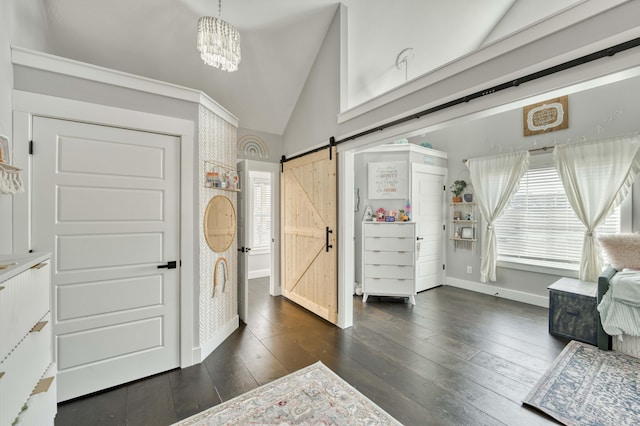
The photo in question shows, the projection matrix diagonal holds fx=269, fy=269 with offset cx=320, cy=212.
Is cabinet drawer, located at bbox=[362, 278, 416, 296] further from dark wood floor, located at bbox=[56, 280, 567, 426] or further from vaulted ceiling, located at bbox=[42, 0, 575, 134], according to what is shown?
vaulted ceiling, located at bbox=[42, 0, 575, 134]

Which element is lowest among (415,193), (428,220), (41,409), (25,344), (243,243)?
(41,409)

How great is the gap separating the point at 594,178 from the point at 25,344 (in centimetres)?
526

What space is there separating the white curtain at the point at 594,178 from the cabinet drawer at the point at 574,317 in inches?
32.3

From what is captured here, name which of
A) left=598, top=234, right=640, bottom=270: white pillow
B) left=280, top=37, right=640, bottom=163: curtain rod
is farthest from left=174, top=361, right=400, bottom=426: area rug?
left=598, top=234, right=640, bottom=270: white pillow

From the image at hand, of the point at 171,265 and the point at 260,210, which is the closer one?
the point at 171,265

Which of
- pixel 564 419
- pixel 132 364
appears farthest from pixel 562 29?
pixel 132 364

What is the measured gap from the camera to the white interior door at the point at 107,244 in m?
1.99

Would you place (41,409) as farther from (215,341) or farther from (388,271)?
(388,271)

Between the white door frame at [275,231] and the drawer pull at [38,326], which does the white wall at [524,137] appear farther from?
the drawer pull at [38,326]

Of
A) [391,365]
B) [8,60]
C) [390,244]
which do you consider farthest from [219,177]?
[390,244]

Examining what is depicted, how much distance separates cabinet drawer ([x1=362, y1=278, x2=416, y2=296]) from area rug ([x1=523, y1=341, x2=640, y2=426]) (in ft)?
5.76

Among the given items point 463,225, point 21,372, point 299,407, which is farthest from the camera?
point 463,225

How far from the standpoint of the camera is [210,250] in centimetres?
275

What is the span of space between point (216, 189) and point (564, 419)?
3311 mm
